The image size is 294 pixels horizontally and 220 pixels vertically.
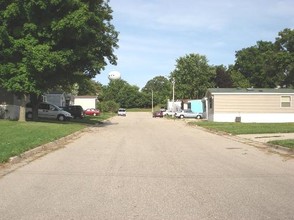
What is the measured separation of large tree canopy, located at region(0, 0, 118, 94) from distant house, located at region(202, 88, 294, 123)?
775 inches

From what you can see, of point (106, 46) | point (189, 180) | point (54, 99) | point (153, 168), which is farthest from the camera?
point (54, 99)

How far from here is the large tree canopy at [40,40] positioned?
3103 centimetres

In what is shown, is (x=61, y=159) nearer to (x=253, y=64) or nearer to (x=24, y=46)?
(x=24, y=46)

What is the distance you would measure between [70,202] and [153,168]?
196 inches

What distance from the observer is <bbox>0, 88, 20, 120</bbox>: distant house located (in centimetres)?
3722

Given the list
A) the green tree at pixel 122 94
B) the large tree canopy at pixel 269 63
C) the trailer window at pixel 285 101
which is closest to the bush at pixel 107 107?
the large tree canopy at pixel 269 63

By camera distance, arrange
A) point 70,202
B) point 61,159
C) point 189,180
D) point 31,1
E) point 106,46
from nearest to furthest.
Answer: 1. point 70,202
2. point 189,180
3. point 61,159
4. point 31,1
5. point 106,46

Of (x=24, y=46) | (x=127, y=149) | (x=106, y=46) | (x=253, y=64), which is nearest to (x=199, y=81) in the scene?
(x=253, y=64)

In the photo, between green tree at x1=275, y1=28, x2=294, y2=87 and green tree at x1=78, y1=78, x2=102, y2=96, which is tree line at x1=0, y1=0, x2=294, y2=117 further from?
green tree at x1=275, y1=28, x2=294, y2=87

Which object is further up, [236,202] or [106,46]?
[106,46]

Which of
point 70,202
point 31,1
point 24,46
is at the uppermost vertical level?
point 31,1

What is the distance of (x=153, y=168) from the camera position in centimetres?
1329

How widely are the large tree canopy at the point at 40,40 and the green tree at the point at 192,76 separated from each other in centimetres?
6739

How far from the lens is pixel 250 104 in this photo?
49.9 meters
